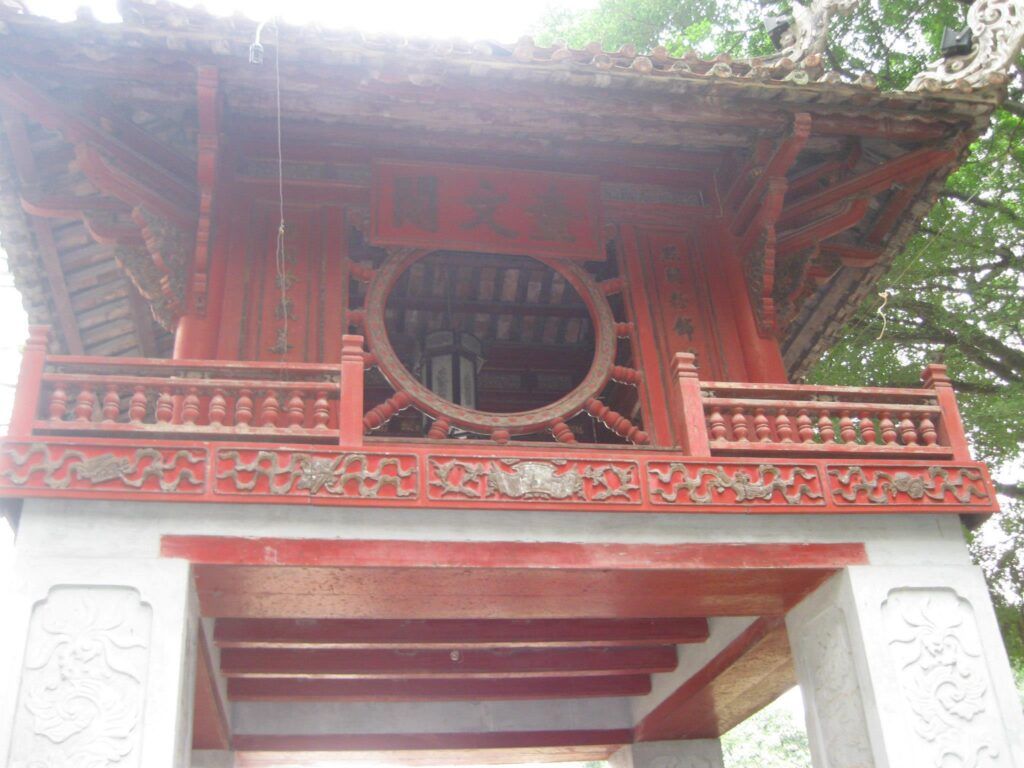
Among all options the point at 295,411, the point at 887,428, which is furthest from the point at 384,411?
the point at 887,428

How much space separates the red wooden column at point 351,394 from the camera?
508cm

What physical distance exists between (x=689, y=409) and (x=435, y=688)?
316 cm

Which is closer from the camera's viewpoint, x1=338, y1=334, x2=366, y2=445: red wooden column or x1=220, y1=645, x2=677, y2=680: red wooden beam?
x1=338, y1=334, x2=366, y2=445: red wooden column

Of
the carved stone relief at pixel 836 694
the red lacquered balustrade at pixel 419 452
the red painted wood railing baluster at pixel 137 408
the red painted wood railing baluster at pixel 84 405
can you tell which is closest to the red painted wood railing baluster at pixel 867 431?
the red lacquered balustrade at pixel 419 452

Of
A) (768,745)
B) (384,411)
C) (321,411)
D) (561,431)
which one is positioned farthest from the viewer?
(768,745)

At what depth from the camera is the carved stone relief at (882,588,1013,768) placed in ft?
16.2

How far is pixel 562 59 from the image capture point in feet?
18.6

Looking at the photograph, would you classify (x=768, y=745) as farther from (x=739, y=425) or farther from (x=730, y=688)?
(x=739, y=425)

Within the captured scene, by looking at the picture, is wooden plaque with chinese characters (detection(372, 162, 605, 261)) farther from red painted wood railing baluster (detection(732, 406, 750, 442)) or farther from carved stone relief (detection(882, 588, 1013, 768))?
carved stone relief (detection(882, 588, 1013, 768))

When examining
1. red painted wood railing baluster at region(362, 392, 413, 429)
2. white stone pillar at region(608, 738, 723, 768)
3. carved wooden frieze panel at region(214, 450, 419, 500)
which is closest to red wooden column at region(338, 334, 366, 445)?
carved wooden frieze panel at region(214, 450, 419, 500)

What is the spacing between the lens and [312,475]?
16.1 feet

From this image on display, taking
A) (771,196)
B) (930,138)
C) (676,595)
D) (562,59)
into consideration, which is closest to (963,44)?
(930,138)

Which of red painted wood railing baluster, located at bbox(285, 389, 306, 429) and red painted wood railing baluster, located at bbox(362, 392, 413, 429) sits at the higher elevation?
red painted wood railing baluster, located at bbox(362, 392, 413, 429)

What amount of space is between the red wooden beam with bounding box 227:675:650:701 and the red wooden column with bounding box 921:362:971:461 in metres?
3.11
